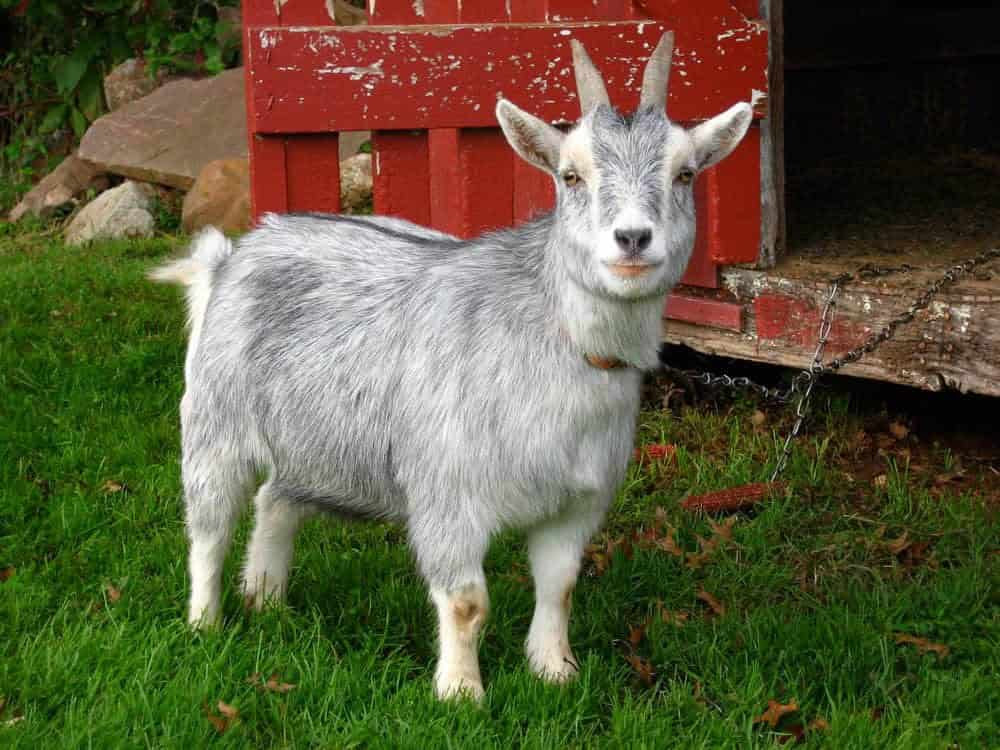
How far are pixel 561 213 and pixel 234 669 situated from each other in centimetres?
138

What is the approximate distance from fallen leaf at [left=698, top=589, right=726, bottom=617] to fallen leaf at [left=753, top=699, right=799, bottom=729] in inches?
20.9

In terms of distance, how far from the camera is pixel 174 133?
9.67 metres

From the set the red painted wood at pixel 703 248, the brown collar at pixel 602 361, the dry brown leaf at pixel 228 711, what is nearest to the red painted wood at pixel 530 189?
the red painted wood at pixel 703 248

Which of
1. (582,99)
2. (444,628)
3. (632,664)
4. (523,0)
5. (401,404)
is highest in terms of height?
(523,0)

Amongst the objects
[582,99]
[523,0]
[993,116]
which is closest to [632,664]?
[582,99]

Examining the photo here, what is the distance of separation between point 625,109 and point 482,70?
0.53 meters

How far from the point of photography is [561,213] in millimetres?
3088

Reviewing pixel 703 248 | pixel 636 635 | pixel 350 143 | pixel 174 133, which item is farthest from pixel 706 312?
pixel 174 133

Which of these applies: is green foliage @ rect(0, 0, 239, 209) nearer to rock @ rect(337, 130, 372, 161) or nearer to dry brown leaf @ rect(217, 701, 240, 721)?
rock @ rect(337, 130, 372, 161)

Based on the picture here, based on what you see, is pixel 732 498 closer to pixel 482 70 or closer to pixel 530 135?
pixel 482 70

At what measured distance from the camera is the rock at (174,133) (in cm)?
948

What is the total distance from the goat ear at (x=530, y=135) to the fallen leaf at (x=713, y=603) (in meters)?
1.43

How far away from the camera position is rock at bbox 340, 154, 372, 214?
8.54 meters

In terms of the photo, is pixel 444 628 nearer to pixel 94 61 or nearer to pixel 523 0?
pixel 523 0
